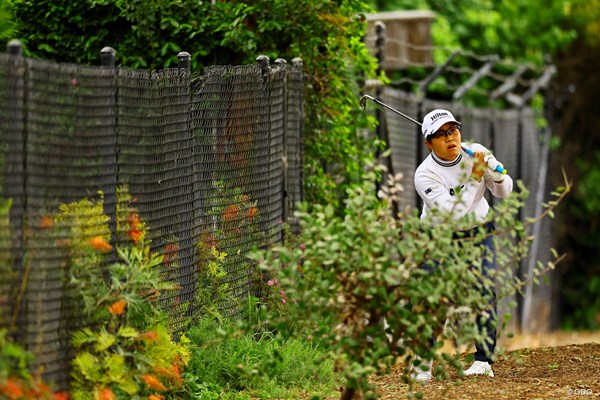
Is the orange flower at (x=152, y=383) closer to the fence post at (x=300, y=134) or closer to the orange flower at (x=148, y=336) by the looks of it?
the orange flower at (x=148, y=336)

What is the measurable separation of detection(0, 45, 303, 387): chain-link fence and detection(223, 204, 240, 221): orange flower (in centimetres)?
1

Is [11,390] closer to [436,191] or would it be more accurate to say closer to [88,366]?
[88,366]

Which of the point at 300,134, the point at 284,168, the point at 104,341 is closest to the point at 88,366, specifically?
the point at 104,341

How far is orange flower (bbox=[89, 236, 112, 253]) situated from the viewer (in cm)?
623

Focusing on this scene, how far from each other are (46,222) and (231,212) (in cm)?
259

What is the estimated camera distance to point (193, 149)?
25.6 ft

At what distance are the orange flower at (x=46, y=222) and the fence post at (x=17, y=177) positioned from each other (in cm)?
16

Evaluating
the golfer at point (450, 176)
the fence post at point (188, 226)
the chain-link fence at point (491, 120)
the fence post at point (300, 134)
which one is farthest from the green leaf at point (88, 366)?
the chain-link fence at point (491, 120)

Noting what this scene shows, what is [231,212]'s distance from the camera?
27.5ft

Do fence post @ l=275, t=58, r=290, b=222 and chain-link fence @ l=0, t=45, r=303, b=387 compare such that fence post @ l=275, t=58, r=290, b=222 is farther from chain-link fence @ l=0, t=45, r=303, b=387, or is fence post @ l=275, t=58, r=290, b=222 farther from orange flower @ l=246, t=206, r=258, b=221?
orange flower @ l=246, t=206, r=258, b=221

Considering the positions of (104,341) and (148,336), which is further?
(148,336)

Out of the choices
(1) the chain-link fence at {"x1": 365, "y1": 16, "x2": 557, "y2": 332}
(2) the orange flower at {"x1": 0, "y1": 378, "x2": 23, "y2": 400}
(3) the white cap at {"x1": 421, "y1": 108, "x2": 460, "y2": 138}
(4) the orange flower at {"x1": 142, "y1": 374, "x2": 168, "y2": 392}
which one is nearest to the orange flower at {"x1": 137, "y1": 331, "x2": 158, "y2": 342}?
(4) the orange flower at {"x1": 142, "y1": 374, "x2": 168, "y2": 392}

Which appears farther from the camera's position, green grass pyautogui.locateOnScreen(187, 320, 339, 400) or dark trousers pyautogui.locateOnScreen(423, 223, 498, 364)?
green grass pyautogui.locateOnScreen(187, 320, 339, 400)

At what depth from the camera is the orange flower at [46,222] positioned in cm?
587
